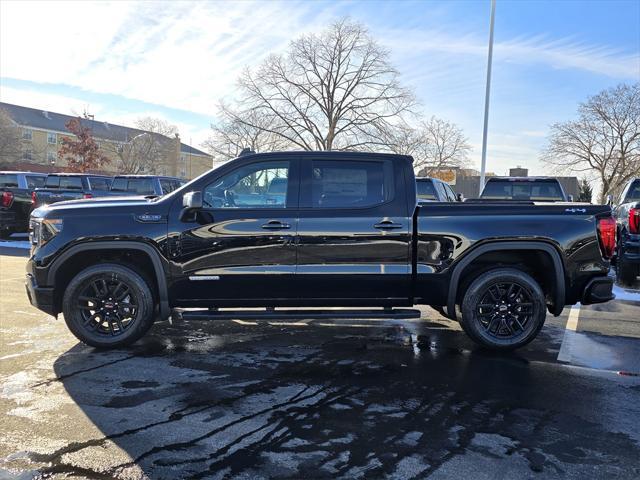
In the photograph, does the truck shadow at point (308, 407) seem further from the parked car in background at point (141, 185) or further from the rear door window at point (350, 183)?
the parked car in background at point (141, 185)

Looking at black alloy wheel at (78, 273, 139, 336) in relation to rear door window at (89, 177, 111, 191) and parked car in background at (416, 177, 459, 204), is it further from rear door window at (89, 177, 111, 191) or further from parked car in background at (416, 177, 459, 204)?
rear door window at (89, 177, 111, 191)

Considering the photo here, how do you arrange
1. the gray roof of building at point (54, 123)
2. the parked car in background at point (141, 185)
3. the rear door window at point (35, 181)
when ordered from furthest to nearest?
1. the gray roof of building at point (54, 123)
2. the rear door window at point (35, 181)
3. the parked car in background at point (141, 185)

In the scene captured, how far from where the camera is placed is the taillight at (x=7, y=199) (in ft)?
46.8

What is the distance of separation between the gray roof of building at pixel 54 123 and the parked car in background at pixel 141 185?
55.4m

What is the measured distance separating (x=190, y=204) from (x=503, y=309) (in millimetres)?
3290

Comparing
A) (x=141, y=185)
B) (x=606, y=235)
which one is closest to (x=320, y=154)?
(x=606, y=235)

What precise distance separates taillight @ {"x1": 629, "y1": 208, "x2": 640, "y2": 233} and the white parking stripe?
4.92 feet

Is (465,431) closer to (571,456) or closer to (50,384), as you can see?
(571,456)

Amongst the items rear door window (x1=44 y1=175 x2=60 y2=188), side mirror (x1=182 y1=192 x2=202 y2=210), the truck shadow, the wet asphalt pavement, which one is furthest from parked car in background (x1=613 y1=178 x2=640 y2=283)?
rear door window (x1=44 y1=175 x2=60 y2=188)

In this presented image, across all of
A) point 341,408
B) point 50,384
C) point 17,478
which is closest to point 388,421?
point 341,408

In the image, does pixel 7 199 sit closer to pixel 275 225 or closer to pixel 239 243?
pixel 239 243

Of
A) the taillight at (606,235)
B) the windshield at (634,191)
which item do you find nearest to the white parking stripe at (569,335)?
the taillight at (606,235)

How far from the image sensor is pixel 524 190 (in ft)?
40.9

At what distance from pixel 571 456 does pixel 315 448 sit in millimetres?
1577
